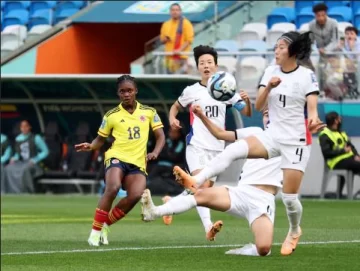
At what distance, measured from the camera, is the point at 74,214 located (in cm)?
2109

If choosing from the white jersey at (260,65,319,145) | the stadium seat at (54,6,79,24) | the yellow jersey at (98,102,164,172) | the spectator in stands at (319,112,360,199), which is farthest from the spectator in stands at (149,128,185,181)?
the white jersey at (260,65,319,145)

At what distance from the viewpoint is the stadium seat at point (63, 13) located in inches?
1257

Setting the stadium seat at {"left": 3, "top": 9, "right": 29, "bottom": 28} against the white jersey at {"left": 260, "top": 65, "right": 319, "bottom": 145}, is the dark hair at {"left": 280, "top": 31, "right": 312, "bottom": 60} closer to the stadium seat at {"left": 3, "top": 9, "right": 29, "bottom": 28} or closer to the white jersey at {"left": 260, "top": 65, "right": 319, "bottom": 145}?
the white jersey at {"left": 260, "top": 65, "right": 319, "bottom": 145}

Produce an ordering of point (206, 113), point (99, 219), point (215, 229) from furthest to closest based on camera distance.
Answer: point (206, 113), point (99, 219), point (215, 229)

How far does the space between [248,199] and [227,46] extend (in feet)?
46.4

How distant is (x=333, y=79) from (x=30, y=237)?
10.1m

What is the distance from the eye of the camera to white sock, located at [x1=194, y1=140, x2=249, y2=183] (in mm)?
11547

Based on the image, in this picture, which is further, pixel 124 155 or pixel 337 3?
pixel 337 3

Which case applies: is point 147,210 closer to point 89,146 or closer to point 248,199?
point 248,199

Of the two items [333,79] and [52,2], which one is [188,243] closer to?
[333,79]

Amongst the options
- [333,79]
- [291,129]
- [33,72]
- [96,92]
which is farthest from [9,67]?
[291,129]

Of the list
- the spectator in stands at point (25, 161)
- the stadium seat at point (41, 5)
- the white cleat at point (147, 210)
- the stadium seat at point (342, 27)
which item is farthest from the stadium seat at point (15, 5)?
the white cleat at point (147, 210)


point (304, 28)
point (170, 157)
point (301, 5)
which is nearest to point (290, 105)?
point (304, 28)

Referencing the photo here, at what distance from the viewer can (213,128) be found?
12156 millimetres
